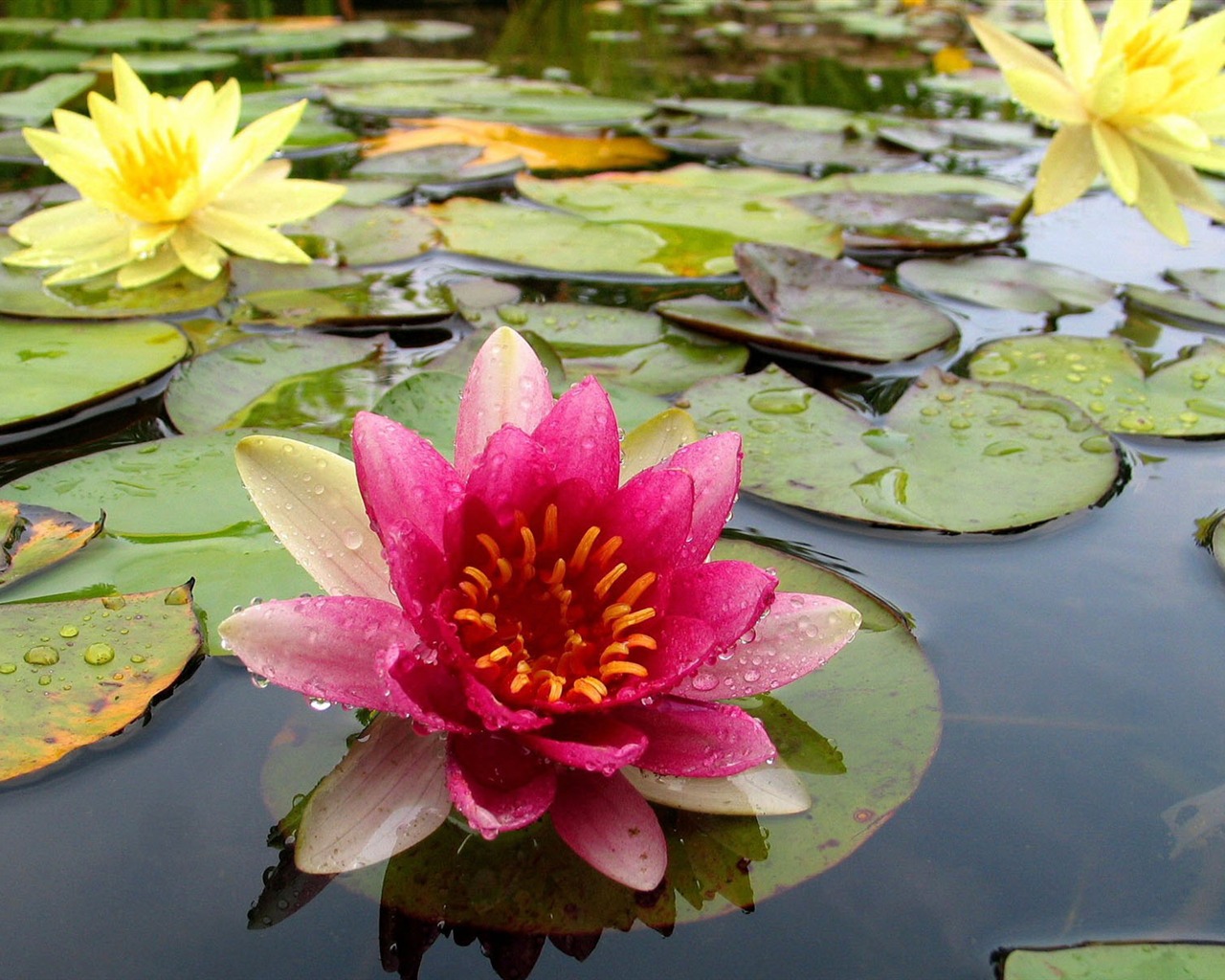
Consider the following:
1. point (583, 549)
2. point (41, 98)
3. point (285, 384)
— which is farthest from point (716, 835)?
point (41, 98)

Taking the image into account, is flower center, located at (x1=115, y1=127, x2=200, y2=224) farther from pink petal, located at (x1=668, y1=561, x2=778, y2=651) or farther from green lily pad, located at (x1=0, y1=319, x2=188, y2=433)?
pink petal, located at (x1=668, y1=561, x2=778, y2=651)

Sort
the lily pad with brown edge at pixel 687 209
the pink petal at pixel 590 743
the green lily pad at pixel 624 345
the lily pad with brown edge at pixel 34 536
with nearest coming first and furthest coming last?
the pink petal at pixel 590 743 < the lily pad with brown edge at pixel 34 536 < the green lily pad at pixel 624 345 < the lily pad with brown edge at pixel 687 209

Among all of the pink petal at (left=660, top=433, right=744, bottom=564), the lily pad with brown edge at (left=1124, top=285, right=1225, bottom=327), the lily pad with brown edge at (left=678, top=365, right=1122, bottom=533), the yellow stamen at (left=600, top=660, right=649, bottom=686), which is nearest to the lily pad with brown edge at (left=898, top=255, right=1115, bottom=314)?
the lily pad with brown edge at (left=1124, top=285, right=1225, bottom=327)

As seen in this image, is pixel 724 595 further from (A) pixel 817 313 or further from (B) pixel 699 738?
(A) pixel 817 313

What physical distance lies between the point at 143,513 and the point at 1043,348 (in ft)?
6.27

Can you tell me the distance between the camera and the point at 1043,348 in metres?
2.23

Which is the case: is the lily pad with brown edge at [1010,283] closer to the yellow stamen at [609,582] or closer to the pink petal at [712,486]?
the pink petal at [712,486]

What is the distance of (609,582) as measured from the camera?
0.95 m

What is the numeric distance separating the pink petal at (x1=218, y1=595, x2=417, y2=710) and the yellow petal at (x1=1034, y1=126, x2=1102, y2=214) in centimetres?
225

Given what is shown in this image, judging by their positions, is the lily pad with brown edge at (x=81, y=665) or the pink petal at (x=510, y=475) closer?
the pink petal at (x=510, y=475)

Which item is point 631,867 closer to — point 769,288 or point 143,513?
point 143,513

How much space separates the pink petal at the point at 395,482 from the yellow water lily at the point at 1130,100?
205cm

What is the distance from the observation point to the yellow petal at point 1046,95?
241 cm

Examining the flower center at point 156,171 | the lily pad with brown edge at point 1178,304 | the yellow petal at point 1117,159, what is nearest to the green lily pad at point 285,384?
the flower center at point 156,171
